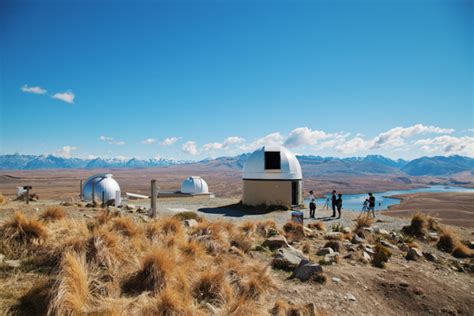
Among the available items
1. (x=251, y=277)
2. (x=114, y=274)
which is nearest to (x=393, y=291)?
(x=251, y=277)

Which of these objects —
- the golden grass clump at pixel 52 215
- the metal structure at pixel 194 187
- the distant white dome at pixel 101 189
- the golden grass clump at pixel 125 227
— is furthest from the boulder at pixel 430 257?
the metal structure at pixel 194 187

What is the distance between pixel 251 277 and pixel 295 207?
15309 mm

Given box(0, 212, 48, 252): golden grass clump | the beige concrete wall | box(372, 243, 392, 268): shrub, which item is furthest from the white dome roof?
box(0, 212, 48, 252): golden grass clump

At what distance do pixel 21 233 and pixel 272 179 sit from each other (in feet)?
52.3

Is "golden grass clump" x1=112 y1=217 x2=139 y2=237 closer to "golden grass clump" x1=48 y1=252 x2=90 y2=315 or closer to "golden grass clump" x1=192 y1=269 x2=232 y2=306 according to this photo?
"golden grass clump" x1=48 y1=252 x2=90 y2=315

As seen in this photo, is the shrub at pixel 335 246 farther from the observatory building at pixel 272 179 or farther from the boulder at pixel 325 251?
the observatory building at pixel 272 179

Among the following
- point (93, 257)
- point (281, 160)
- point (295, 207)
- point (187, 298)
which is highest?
point (281, 160)

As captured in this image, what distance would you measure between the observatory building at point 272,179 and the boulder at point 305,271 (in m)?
13.9

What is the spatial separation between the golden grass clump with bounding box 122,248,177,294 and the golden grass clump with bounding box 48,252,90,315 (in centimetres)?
70

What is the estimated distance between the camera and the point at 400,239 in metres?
10.5

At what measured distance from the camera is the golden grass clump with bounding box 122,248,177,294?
4279mm

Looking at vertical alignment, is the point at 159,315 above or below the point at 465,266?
above

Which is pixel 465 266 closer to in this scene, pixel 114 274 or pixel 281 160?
pixel 114 274

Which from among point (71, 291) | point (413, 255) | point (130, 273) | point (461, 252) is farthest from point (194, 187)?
point (71, 291)
